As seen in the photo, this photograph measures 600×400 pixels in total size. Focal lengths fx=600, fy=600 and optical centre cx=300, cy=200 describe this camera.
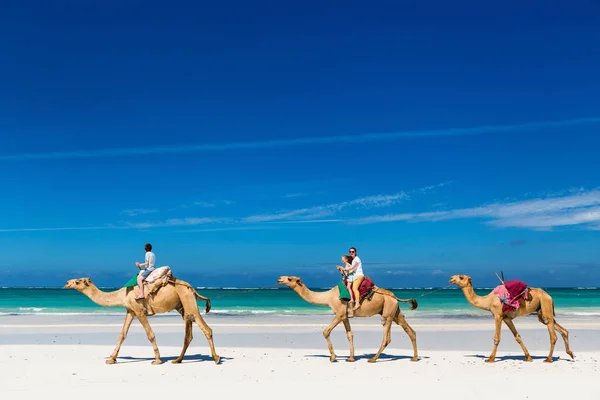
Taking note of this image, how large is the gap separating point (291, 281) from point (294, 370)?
2.15 metres

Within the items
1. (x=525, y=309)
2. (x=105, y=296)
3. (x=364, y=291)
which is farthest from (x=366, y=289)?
(x=105, y=296)

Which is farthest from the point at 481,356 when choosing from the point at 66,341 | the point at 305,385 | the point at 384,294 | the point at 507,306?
the point at 66,341

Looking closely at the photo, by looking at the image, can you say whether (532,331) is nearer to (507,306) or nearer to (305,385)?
(507,306)

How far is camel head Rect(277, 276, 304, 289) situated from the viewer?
13453 mm

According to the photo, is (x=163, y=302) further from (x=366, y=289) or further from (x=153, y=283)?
(x=366, y=289)

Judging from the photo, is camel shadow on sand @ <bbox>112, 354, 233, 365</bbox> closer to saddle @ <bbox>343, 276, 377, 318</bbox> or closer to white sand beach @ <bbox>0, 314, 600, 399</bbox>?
white sand beach @ <bbox>0, 314, 600, 399</bbox>

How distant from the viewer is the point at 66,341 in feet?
61.5

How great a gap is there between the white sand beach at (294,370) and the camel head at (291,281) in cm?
172

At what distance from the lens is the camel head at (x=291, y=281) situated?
1345 cm

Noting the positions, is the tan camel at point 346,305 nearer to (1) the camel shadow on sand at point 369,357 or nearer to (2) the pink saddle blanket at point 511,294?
(1) the camel shadow on sand at point 369,357

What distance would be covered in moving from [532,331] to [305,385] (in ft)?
47.7

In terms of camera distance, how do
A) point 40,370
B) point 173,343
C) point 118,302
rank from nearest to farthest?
point 40,370 → point 118,302 → point 173,343

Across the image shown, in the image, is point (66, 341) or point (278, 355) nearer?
point (278, 355)

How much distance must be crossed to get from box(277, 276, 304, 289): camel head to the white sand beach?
172cm
